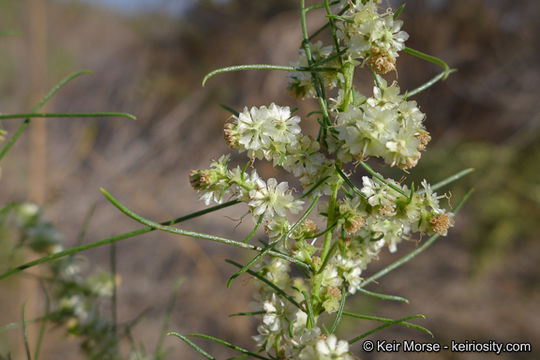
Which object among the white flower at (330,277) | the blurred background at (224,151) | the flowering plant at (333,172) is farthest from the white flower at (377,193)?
the blurred background at (224,151)

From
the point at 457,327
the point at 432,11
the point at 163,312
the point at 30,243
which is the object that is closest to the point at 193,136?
the point at 163,312

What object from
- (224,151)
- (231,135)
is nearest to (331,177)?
(231,135)

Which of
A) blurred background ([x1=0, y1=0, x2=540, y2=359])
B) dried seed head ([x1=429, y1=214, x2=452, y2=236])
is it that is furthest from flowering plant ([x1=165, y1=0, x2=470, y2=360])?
blurred background ([x1=0, y1=0, x2=540, y2=359])

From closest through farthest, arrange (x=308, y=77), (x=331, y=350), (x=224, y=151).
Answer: (x=331, y=350), (x=308, y=77), (x=224, y=151)

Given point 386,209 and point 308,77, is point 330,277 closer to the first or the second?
point 386,209

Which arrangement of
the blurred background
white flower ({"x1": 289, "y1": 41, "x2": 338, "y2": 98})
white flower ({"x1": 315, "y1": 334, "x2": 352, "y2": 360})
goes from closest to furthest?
white flower ({"x1": 315, "y1": 334, "x2": 352, "y2": 360}) < white flower ({"x1": 289, "y1": 41, "x2": 338, "y2": 98}) < the blurred background

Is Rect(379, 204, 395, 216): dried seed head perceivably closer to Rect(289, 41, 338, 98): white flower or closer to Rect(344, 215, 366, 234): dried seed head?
Rect(344, 215, 366, 234): dried seed head
